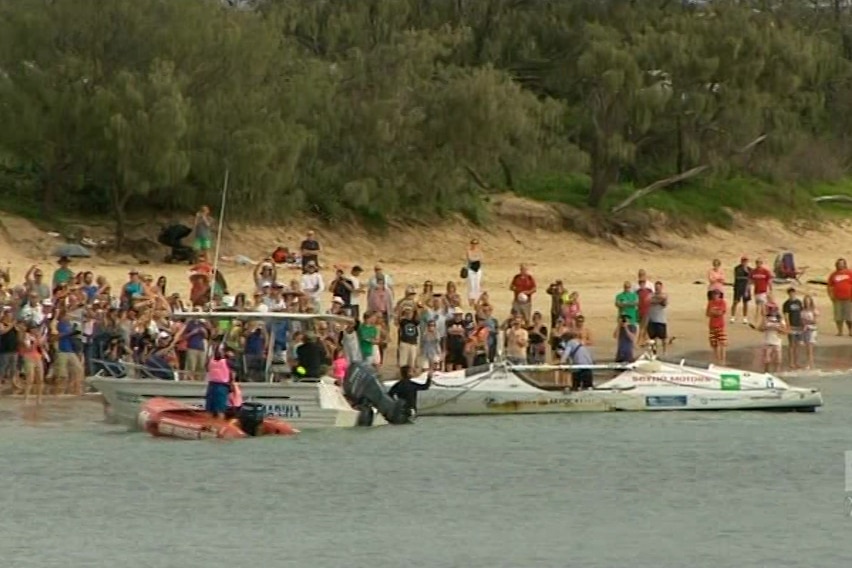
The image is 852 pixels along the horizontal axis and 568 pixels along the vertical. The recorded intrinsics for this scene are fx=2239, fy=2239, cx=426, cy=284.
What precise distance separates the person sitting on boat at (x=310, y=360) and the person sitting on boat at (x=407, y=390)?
1.27m

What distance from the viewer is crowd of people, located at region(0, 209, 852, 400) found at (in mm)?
31641

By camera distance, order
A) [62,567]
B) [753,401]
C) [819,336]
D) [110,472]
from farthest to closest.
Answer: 1. [819,336]
2. [753,401]
3. [110,472]
4. [62,567]

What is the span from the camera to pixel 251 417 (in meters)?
30.6

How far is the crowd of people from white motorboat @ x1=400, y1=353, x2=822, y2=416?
1.92 ft

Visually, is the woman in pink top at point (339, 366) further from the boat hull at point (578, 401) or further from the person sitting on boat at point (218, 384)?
the person sitting on boat at point (218, 384)

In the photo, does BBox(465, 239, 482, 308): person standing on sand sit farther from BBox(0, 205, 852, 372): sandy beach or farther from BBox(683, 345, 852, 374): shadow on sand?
BBox(683, 345, 852, 374): shadow on sand

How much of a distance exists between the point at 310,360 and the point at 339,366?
2.55 ft

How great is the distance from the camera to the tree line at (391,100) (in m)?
46.4

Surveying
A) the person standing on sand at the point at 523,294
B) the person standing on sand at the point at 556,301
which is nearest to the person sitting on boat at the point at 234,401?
the person standing on sand at the point at 523,294

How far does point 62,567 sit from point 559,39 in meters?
38.7

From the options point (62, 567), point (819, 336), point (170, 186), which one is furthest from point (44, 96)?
point (62, 567)

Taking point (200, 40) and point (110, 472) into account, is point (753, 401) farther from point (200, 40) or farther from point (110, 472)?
point (200, 40)

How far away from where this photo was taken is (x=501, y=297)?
44.6m

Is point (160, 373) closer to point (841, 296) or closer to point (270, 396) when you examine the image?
point (270, 396)
